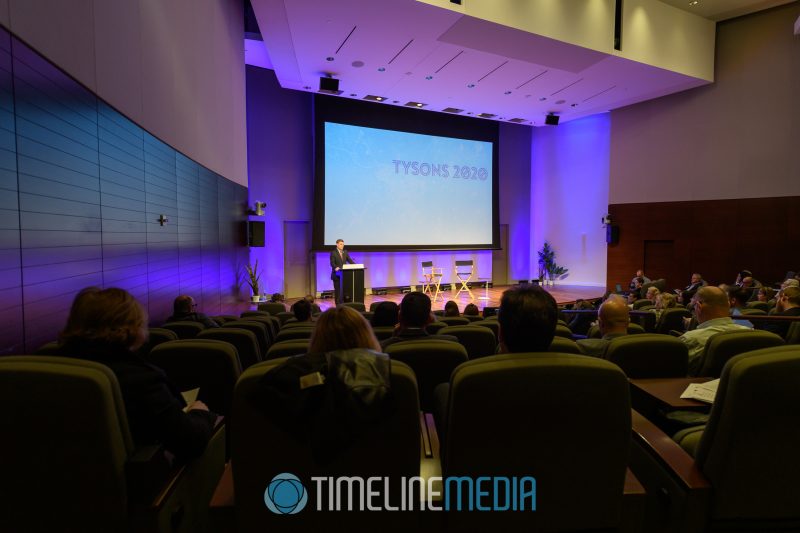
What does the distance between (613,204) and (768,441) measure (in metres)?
12.0

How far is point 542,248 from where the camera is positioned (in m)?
14.4

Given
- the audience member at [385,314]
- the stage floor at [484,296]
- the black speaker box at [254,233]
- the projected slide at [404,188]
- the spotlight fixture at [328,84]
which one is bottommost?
the stage floor at [484,296]

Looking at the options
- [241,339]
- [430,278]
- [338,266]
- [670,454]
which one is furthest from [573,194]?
[670,454]

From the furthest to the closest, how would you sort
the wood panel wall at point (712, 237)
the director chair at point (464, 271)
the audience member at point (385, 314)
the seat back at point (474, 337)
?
the director chair at point (464, 271) → the wood panel wall at point (712, 237) → the audience member at point (385, 314) → the seat back at point (474, 337)

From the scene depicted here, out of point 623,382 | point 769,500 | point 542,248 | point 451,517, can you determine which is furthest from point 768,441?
point 542,248

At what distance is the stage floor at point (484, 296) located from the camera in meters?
10.2

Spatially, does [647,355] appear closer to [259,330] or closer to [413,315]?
[413,315]

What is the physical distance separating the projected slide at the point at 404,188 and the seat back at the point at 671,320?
7.67m

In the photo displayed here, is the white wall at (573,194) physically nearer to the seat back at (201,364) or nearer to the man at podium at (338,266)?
the man at podium at (338,266)

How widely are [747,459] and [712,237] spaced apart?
35.9 ft

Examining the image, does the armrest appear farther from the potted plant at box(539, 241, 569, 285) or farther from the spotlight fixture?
the potted plant at box(539, 241, 569, 285)

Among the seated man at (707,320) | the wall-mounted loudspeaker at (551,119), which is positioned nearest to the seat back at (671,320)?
the seated man at (707,320)

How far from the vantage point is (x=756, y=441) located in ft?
3.83

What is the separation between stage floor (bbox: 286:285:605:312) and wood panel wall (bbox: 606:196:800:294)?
3.02 feet
